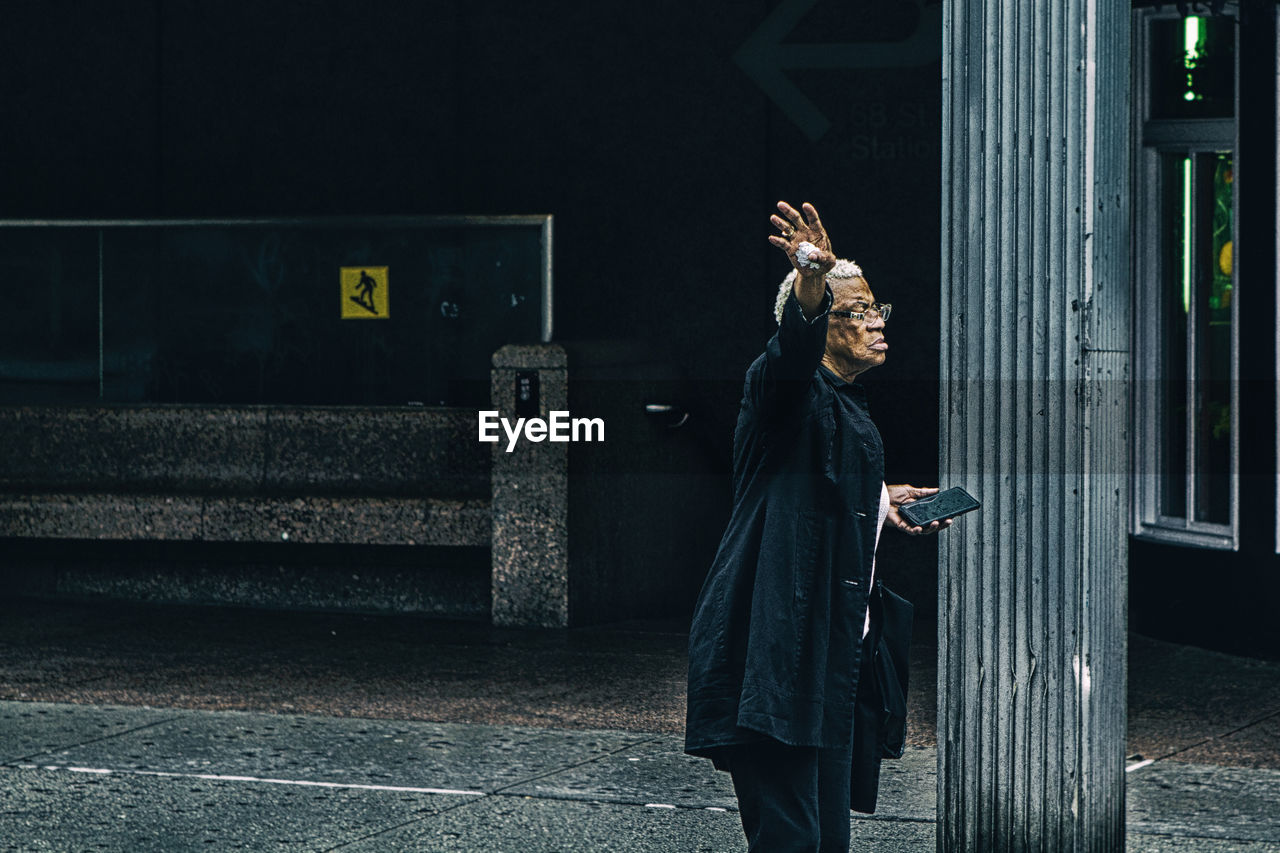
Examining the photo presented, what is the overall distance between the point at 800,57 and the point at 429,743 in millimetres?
4947

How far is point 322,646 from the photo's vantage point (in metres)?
9.62

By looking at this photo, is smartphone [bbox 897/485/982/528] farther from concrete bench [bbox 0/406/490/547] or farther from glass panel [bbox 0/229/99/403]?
glass panel [bbox 0/229/99/403]

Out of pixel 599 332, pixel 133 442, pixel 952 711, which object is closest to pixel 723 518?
pixel 599 332

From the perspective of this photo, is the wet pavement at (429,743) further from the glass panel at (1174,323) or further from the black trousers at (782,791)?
the black trousers at (782,791)

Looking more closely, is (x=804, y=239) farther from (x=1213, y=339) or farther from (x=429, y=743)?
(x=1213, y=339)

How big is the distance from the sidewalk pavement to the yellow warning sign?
3734mm

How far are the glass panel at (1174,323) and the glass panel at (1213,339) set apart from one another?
3.2 inches

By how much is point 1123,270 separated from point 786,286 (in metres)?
0.72

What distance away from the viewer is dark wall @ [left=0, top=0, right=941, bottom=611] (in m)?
10.6

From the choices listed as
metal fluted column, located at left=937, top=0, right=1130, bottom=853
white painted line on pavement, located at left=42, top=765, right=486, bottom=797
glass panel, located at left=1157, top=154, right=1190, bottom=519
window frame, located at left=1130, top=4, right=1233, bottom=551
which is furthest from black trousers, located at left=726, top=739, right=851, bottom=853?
glass panel, located at left=1157, top=154, right=1190, bottom=519

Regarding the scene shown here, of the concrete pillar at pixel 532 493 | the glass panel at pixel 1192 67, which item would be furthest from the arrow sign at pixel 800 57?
the concrete pillar at pixel 532 493

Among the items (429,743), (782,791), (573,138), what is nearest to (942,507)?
(782,791)

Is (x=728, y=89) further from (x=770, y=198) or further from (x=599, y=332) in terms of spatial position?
(x=599, y=332)

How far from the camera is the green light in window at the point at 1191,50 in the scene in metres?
9.30
